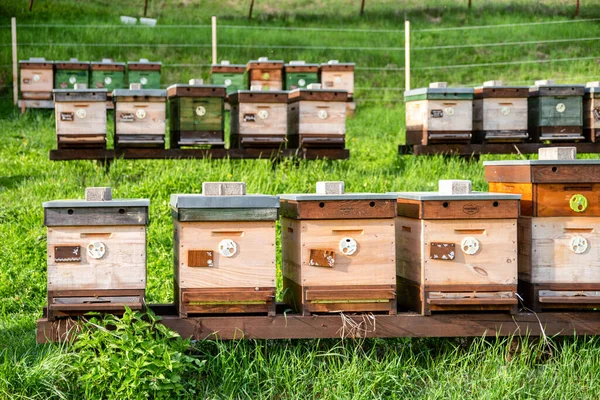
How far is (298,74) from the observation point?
42.1 ft

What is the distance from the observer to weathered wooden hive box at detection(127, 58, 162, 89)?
13070 millimetres

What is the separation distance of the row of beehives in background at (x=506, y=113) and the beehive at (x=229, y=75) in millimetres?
5299

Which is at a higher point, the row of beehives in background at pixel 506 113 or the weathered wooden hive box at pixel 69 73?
the weathered wooden hive box at pixel 69 73

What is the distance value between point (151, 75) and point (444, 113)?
6.51 m

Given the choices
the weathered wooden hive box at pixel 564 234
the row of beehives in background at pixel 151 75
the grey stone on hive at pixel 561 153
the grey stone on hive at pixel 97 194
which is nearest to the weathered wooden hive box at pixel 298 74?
the row of beehives in background at pixel 151 75

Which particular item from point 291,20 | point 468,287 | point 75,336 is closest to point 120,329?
point 75,336

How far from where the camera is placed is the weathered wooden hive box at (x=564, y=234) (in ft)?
13.7

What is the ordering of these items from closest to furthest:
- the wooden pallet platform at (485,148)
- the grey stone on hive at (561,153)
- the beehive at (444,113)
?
the grey stone on hive at (561,153) < the beehive at (444,113) < the wooden pallet platform at (485,148)

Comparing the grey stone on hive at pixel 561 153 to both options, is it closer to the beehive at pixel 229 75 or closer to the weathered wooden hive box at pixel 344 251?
the weathered wooden hive box at pixel 344 251

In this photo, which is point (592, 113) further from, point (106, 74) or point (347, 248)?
point (106, 74)

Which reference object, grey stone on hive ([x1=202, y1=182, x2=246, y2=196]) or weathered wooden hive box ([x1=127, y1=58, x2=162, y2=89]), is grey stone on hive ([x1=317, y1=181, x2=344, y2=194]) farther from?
weathered wooden hive box ([x1=127, y1=58, x2=162, y2=89])

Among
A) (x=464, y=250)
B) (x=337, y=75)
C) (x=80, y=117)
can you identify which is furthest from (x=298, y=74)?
(x=464, y=250)

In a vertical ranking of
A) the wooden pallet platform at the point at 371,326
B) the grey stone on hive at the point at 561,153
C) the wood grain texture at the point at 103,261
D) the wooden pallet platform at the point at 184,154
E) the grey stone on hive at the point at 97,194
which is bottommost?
the wooden pallet platform at the point at 371,326

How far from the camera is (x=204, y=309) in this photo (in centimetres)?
392
